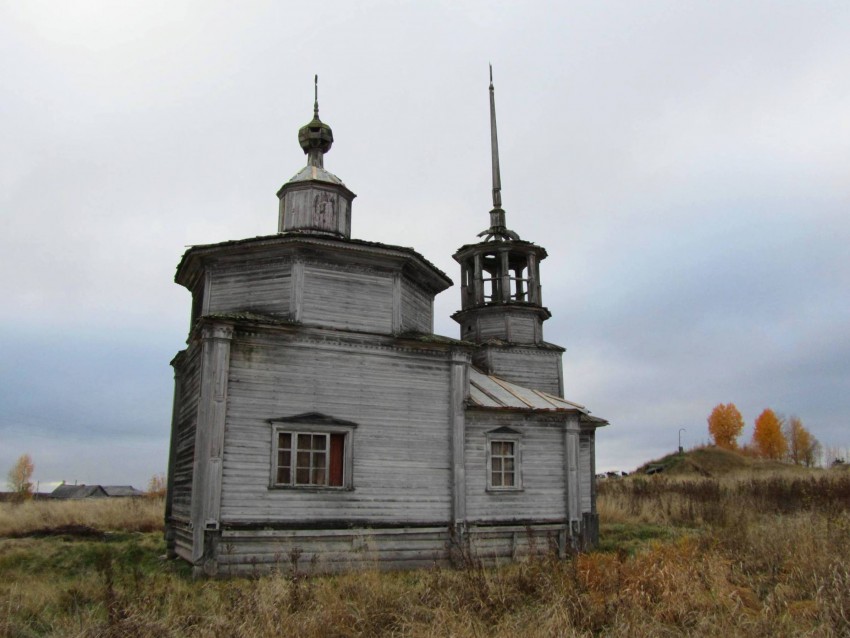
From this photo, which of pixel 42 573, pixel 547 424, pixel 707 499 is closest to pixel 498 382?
pixel 547 424

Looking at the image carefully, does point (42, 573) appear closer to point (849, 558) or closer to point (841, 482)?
point (849, 558)

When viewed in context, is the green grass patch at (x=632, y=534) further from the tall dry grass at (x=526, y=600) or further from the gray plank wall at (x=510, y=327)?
the gray plank wall at (x=510, y=327)

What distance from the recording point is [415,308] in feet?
54.5

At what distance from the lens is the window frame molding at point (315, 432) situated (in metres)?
13.8

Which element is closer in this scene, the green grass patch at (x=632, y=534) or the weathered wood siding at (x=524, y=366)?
the green grass patch at (x=632, y=534)

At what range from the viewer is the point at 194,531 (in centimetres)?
1300

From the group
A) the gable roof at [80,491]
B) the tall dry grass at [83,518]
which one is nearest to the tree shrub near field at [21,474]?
the gable roof at [80,491]

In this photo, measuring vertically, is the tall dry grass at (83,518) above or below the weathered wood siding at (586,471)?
below

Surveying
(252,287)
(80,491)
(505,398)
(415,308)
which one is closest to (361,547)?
(505,398)

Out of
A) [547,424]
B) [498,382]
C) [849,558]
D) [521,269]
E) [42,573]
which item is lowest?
[42,573]

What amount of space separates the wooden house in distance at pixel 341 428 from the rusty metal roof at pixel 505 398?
7 cm

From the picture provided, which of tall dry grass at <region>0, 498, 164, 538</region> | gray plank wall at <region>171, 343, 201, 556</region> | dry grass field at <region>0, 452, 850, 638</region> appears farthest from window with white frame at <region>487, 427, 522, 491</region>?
tall dry grass at <region>0, 498, 164, 538</region>

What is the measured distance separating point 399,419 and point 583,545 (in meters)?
6.06

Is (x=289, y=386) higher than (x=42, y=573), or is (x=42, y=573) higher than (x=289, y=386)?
(x=289, y=386)
